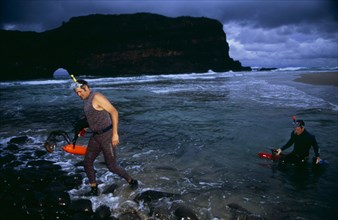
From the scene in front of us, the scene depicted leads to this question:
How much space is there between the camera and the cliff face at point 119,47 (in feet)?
229

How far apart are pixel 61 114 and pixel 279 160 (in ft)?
36.4

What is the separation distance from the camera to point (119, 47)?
84500mm

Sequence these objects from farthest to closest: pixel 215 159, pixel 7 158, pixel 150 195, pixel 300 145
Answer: pixel 215 159, pixel 7 158, pixel 300 145, pixel 150 195

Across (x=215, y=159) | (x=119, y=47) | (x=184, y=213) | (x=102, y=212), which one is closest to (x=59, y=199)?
(x=102, y=212)

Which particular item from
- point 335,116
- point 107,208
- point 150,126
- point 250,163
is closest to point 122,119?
point 150,126

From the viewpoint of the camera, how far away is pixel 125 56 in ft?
274

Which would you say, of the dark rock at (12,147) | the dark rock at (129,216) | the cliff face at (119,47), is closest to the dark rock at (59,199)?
the dark rock at (129,216)

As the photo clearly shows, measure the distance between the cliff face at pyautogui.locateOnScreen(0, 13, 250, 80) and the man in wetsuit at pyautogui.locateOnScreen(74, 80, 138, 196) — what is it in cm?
7215

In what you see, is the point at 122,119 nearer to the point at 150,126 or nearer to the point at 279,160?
the point at 150,126

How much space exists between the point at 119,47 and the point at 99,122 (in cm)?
8489

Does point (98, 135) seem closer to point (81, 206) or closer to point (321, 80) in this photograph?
point (81, 206)

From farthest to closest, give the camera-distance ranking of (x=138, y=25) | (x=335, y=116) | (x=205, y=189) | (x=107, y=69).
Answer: (x=138, y=25)
(x=107, y=69)
(x=335, y=116)
(x=205, y=189)

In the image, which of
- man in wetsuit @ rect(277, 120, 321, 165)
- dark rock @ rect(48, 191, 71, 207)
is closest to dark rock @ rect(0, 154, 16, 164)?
dark rock @ rect(48, 191, 71, 207)

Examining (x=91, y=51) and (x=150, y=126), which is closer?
(x=150, y=126)
